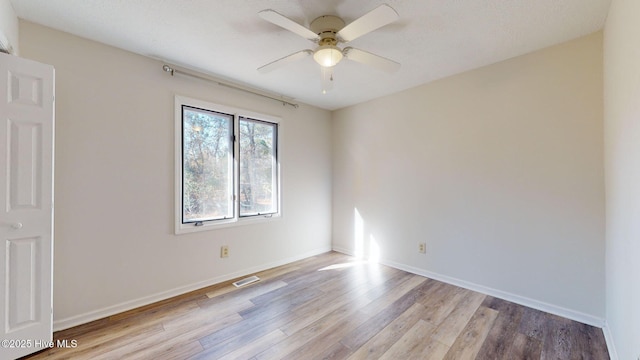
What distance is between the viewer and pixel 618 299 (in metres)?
1.63

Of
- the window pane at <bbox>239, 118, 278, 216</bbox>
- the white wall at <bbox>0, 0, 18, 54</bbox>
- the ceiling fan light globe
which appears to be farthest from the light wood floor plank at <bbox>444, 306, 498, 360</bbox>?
the white wall at <bbox>0, 0, 18, 54</bbox>

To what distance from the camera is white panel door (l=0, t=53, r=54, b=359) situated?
1588 mm

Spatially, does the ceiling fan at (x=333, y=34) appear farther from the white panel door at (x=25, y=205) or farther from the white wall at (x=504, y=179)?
the white panel door at (x=25, y=205)

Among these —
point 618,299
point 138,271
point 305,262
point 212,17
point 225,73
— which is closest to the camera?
point 618,299

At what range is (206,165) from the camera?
2.86 m

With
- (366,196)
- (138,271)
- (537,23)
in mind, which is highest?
(537,23)

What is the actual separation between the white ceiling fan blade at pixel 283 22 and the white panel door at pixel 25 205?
1.55 meters

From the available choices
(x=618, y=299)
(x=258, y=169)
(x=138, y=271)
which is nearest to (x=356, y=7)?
(x=258, y=169)

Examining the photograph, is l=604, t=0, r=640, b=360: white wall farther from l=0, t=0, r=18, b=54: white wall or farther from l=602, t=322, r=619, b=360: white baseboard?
l=0, t=0, r=18, b=54: white wall

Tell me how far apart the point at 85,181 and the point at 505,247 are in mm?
3813

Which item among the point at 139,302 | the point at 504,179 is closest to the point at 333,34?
the point at 504,179

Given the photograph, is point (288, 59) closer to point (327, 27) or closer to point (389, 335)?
point (327, 27)

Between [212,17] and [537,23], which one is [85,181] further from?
[537,23]

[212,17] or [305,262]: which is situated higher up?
[212,17]
